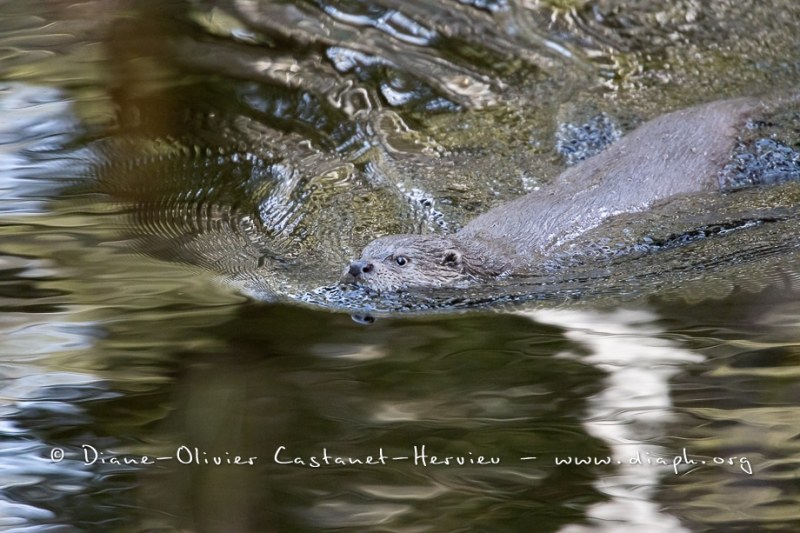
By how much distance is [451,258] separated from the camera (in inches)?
158

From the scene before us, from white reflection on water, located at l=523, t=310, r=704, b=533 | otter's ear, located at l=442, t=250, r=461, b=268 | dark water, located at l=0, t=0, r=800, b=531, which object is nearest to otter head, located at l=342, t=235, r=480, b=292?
otter's ear, located at l=442, t=250, r=461, b=268

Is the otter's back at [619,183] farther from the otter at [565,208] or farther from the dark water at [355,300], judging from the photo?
the dark water at [355,300]

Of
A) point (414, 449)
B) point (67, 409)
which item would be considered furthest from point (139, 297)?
point (414, 449)

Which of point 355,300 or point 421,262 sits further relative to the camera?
point 421,262

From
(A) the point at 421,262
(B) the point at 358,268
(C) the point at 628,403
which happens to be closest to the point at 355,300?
(B) the point at 358,268

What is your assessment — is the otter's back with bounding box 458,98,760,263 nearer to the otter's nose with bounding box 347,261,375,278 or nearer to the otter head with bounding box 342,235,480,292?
the otter head with bounding box 342,235,480,292

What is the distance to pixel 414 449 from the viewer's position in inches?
108

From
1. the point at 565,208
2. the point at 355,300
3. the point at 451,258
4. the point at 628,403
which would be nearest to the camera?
the point at 628,403

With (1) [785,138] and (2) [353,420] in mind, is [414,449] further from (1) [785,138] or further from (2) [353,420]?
(1) [785,138]

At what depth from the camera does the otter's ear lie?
13.2ft

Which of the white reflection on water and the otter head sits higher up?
the otter head

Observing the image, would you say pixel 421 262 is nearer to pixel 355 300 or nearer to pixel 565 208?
pixel 355 300

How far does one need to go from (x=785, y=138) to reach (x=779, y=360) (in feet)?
7.33

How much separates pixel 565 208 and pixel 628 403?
1.40 meters
